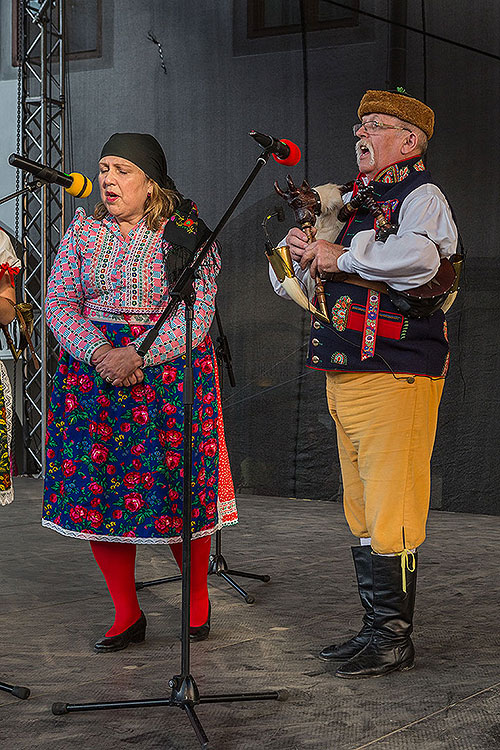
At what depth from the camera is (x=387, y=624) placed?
7.80 ft

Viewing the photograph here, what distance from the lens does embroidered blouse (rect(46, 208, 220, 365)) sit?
252 cm

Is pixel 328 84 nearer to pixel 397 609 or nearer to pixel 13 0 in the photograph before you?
pixel 13 0

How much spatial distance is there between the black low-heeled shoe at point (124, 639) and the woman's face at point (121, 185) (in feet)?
3.79

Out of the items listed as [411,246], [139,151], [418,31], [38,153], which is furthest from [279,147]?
[38,153]

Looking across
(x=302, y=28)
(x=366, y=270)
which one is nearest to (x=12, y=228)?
(x=302, y=28)

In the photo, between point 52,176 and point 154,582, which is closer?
point 52,176

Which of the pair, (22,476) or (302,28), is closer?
(302,28)

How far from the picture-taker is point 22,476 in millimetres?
6836

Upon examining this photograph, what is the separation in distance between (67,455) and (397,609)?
3.18 feet

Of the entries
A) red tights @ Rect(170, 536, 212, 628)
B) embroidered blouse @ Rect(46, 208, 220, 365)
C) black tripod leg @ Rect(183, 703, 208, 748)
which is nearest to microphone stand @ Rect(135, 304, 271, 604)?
red tights @ Rect(170, 536, 212, 628)

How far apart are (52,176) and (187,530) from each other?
0.81 metres

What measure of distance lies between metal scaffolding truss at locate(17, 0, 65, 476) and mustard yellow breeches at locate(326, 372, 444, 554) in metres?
4.42

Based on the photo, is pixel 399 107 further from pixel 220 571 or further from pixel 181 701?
pixel 220 571

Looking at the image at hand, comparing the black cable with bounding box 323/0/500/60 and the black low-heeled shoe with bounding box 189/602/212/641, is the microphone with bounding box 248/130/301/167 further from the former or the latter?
the black cable with bounding box 323/0/500/60
